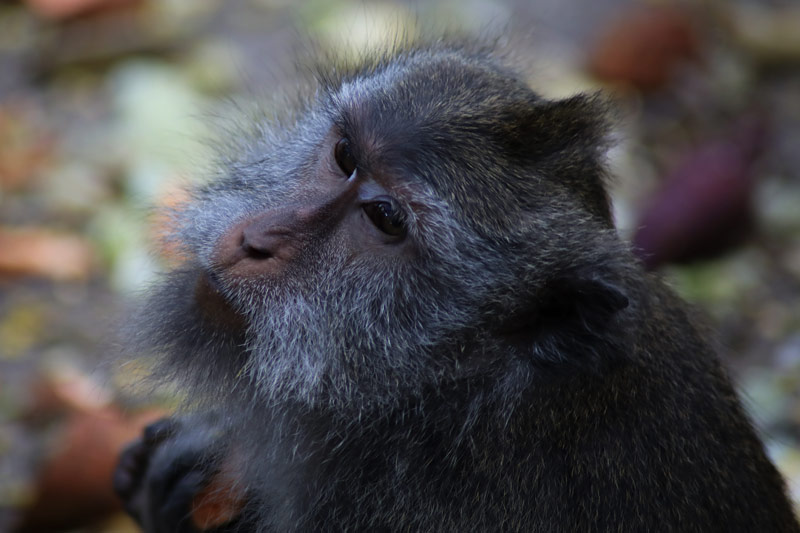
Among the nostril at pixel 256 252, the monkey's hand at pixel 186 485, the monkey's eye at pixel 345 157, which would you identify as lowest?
the monkey's hand at pixel 186 485

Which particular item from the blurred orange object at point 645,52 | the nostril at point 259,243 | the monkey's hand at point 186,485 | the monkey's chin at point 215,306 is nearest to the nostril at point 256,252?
the nostril at point 259,243

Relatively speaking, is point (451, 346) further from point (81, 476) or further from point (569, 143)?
point (81, 476)

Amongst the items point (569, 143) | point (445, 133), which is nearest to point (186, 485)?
point (445, 133)

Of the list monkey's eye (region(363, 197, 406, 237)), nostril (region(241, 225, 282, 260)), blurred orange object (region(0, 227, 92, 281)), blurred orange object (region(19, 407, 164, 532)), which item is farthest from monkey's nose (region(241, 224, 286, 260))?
blurred orange object (region(0, 227, 92, 281))

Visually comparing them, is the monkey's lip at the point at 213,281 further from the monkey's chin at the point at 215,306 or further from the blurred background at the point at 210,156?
the blurred background at the point at 210,156

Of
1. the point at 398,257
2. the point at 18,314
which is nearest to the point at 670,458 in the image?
the point at 398,257

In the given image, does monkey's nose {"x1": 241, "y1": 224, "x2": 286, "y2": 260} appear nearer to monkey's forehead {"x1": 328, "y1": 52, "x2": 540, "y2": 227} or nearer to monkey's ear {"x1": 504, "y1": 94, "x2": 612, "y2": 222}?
monkey's forehead {"x1": 328, "y1": 52, "x2": 540, "y2": 227}

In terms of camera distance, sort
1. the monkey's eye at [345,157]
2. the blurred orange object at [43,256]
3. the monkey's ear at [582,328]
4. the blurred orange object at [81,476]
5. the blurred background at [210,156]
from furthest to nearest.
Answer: the blurred orange object at [43,256], the blurred background at [210,156], the blurred orange object at [81,476], the monkey's eye at [345,157], the monkey's ear at [582,328]
